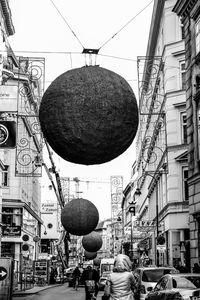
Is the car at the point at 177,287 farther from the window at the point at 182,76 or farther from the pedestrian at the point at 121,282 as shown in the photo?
the window at the point at 182,76

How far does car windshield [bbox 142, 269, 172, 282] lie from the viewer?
20.0 m

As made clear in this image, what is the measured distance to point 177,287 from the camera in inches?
591

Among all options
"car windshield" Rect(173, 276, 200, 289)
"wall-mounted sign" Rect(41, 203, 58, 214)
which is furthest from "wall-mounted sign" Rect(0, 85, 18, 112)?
"wall-mounted sign" Rect(41, 203, 58, 214)

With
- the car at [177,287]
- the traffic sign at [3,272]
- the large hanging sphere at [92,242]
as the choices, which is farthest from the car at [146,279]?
the large hanging sphere at [92,242]

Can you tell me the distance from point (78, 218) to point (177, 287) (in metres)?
9.41

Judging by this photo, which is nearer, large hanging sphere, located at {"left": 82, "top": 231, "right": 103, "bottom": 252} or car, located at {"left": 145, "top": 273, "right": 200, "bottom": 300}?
car, located at {"left": 145, "top": 273, "right": 200, "bottom": 300}

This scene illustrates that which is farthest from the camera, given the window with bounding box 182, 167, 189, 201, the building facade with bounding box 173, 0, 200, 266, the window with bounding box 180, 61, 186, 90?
the window with bounding box 180, 61, 186, 90

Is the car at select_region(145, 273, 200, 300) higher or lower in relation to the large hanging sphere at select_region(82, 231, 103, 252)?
lower

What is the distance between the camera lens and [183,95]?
4094cm

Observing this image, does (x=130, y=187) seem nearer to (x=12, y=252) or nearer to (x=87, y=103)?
(x=12, y=252)

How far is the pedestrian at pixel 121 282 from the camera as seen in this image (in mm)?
9547

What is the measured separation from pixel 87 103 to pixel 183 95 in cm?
3382

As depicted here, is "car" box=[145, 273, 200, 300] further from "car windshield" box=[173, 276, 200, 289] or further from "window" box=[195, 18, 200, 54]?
"window" box=[195, 18, 200, 54]

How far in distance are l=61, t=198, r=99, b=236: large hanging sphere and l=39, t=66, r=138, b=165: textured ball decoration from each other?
15580 mm
